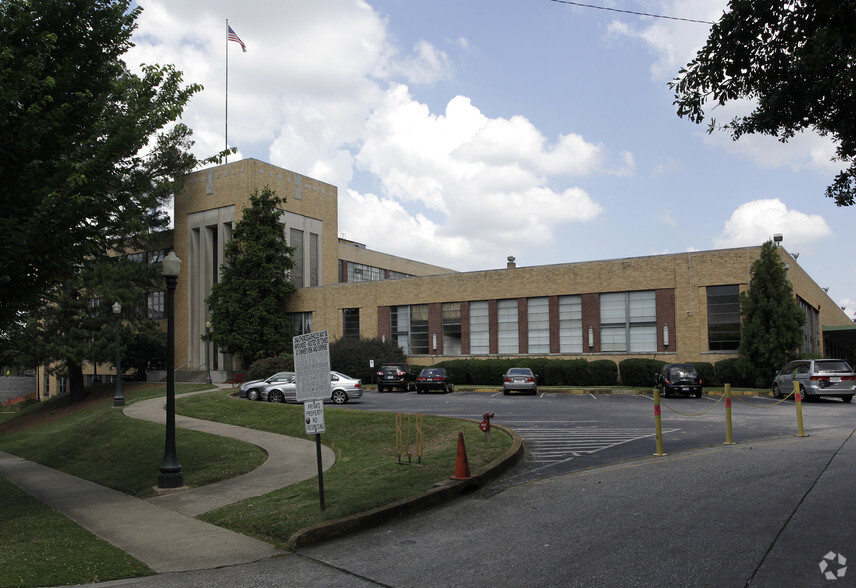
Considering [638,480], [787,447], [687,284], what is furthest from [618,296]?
[638,480]

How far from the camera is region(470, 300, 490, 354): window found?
4059 centimetres

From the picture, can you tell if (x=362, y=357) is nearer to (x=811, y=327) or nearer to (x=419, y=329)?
(x=419, y=329)

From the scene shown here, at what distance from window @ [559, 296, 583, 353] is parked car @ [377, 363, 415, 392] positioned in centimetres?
905

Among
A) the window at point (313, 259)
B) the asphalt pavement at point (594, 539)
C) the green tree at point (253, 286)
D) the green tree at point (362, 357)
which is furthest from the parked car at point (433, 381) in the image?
the asphalt pavement at point (594, 539)

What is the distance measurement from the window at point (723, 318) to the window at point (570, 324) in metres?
6.83

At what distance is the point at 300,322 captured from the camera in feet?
159

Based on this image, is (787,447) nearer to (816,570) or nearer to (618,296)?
(816,570)

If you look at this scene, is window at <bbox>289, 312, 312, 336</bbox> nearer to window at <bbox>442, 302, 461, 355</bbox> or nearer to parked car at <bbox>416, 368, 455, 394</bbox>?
window at <bbox>442, 302, 461, 355</bbox>

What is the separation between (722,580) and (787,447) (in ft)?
→ 27.4

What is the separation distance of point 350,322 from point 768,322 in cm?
2619

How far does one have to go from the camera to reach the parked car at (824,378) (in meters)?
24.2

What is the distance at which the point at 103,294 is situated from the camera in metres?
42.5

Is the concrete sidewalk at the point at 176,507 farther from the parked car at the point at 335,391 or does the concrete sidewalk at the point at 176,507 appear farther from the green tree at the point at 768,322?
the green tree at the point at 768,322

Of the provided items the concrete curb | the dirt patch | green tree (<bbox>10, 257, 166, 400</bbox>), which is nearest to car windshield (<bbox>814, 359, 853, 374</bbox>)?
the concrete curb
